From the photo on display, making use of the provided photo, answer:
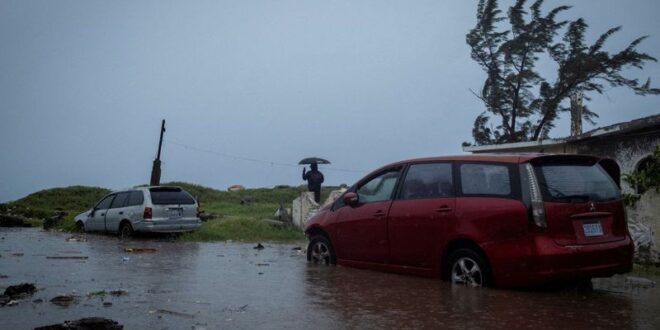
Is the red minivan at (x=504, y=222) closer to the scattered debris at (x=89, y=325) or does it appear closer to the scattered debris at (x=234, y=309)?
the scattered debris at (x=234, y=309)

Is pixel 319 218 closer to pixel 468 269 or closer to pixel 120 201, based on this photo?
pixel 468 269

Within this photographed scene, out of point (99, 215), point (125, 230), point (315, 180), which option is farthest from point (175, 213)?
point (315, 180)

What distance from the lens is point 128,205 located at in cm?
1858

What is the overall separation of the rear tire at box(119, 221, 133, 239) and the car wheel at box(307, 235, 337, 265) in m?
9.08

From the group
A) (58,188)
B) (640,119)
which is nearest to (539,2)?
(640,119)

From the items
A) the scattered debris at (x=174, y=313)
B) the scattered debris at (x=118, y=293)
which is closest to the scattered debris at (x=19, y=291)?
the scattered debris at (x=118, y=293)

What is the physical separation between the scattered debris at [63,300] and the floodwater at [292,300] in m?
0.08

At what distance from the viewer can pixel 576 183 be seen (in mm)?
7676

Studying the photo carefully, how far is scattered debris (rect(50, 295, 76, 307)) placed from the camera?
657cm

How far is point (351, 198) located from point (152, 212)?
9369 mm

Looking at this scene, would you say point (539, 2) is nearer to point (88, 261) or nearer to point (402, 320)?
point (88, 261)

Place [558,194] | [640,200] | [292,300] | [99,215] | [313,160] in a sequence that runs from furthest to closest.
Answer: [313,160] → [99,215] → [640,200] → [558,194] → [292,300]

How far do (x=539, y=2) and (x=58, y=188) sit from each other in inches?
1308

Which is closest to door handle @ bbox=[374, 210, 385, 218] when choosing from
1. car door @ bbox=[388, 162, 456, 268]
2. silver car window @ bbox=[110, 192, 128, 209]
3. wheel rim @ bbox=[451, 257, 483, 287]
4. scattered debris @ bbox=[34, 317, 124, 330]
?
car door @ bbox=[388, 162, 456, 268]
